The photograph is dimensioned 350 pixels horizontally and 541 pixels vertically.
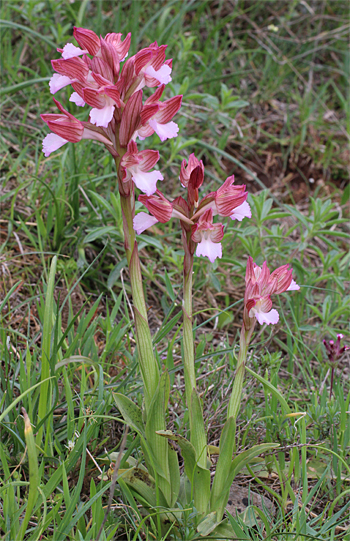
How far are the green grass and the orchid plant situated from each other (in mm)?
107

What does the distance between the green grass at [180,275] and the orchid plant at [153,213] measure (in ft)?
0.35

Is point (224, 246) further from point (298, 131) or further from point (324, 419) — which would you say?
point (298, 131)

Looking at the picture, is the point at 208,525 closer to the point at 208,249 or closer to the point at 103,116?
the point at 208,249

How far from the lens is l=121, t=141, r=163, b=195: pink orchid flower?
4.18ft

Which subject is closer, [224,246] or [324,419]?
[324,419]

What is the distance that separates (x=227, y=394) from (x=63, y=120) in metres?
1.34

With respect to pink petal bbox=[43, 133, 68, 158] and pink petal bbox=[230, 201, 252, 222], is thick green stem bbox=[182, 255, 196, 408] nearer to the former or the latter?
pink petal bbox=[230, 201, 252, 222]

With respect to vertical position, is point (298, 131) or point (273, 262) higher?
point (298, 131)

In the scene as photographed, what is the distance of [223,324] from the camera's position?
261 centimetres

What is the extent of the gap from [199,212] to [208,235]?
0.08 meters

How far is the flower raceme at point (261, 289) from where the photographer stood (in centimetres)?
141

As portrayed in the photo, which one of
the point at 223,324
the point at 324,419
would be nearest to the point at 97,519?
the point at 324,419

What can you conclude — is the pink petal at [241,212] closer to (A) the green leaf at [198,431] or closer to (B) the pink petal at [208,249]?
(B) the pink petal at [208,249]

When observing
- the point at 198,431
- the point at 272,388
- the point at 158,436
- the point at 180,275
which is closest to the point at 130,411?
the point at 158,436
